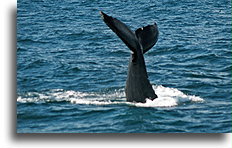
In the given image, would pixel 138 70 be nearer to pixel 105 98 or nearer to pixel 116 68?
pixel 105 98

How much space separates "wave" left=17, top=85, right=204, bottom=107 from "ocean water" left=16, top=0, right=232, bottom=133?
0.7 inches

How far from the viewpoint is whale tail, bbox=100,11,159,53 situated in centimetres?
1076

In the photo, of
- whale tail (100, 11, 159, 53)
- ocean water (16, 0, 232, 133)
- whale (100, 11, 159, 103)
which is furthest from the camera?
whale (100, 11, 159, 103)

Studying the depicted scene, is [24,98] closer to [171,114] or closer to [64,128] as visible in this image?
[64,128]

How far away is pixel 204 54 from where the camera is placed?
15000mm

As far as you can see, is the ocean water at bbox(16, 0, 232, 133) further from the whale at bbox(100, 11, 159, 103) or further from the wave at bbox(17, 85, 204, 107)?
the whale at bbox(100, 11, 159, 103)

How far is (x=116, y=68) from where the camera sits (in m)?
14.2

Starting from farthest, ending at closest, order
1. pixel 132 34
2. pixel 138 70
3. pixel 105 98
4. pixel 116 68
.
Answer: pixel 116 68, pixel 105 98, pixel 138 70, pixel 132 34

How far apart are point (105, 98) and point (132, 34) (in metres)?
1.36

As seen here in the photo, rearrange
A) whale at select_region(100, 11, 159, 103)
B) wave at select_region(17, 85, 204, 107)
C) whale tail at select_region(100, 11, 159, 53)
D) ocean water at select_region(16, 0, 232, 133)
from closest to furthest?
whale tail at select_region(100, 11, 159, 53), ocean water at select_region(16, 0, 232, 133), whale at select_region(100, 11, 159, 103), wave at select_region(17, 85, 204, 107)

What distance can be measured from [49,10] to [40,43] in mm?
Result: 3285

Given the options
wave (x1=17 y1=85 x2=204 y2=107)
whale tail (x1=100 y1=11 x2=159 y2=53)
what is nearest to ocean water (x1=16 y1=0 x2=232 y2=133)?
wave (x1=17 y1=85 x2=204 y2=107)

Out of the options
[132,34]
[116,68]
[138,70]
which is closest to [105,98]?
[138,70]

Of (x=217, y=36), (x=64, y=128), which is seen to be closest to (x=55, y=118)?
(x=64, y=128)
